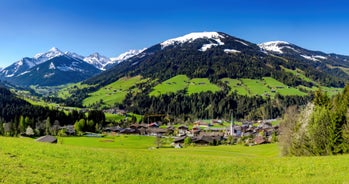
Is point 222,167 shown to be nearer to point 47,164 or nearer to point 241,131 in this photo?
point 47,164

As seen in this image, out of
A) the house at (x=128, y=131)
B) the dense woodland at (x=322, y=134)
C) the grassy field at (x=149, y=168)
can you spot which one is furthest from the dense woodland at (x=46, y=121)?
the grassy field at (x=149, y=168)

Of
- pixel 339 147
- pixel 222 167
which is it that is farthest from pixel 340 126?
pixel 222 167

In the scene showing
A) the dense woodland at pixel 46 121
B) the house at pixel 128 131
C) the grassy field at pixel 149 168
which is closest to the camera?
the grassy field at pixel 149 168

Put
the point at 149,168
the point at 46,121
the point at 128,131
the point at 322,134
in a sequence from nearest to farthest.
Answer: the point at 149,168 < the point at 322,134 < the point at 46,121 < the point at 128,131

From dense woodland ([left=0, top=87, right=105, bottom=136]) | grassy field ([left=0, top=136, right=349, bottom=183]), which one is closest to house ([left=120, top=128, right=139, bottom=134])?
dense woodland ([left=0, top=87, right=105, bottom=136])

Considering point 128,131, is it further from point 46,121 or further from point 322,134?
point 322,134

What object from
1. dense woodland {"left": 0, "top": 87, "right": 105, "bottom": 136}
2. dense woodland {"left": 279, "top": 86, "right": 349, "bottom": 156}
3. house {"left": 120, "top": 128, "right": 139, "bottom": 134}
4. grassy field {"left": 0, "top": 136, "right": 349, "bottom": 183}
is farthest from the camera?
house {"left": 120, "top": 128, "right": 139, "bottom": 134}

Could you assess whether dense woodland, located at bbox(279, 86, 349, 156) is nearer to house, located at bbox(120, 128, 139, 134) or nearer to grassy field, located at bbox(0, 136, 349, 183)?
grassy field, located at bbox(0, 136, 349, 183)

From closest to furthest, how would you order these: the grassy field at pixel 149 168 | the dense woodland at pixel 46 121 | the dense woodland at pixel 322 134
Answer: the grassy field at pixel 149 168
the dense woodland at pixel 322 134
the dense woodland at pixel 46 121

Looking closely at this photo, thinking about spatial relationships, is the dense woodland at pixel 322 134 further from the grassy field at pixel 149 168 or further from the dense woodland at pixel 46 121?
the dense woodland at pixel 46 121

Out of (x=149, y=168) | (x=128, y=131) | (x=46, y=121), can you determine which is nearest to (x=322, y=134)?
(x=149, y=168)

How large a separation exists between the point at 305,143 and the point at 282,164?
83.5 feet

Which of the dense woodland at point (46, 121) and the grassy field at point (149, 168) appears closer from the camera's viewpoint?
the grassy field at point (149, 168)

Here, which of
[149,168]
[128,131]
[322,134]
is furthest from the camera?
[128,131]
